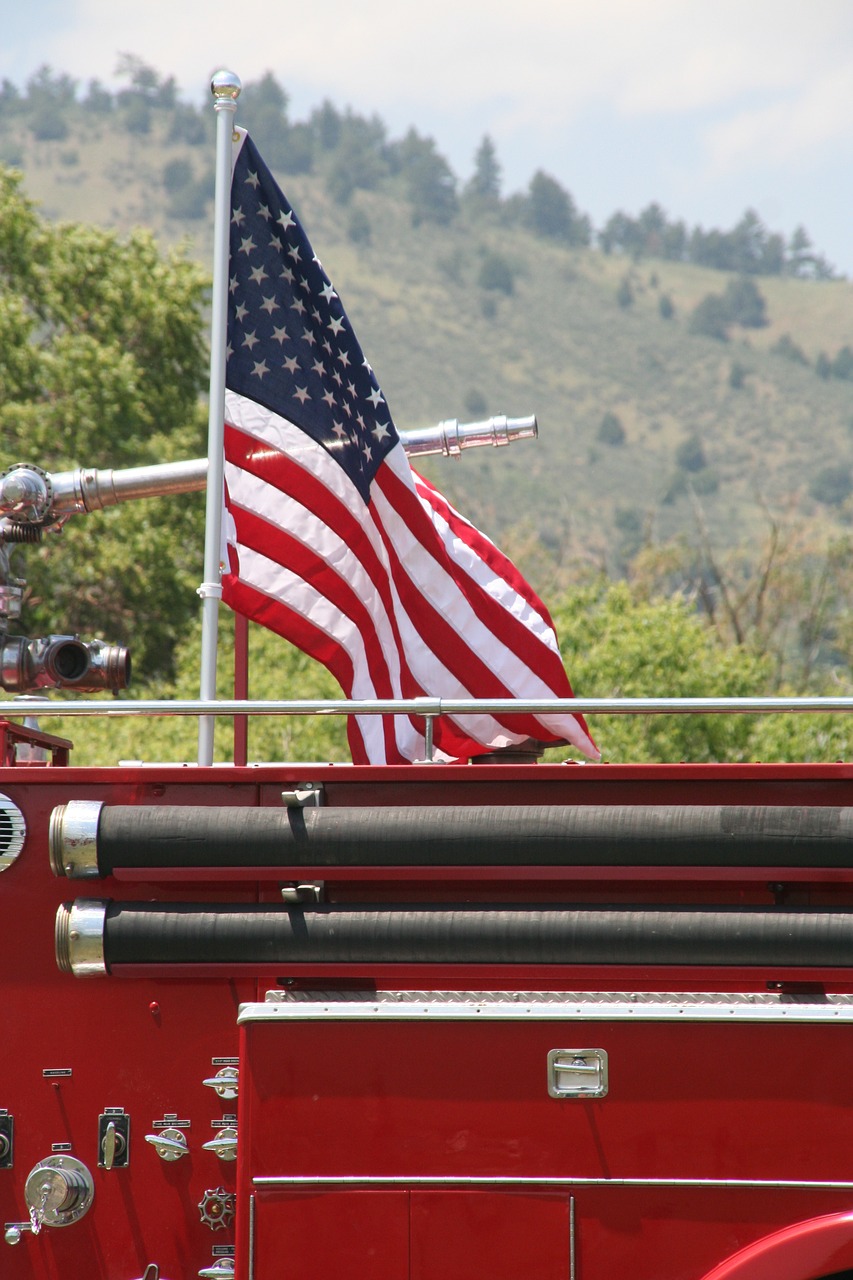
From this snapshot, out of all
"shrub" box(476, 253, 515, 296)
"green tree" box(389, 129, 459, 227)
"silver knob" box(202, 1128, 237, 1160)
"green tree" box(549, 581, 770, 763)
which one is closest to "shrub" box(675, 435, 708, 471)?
"shrub" box(476, 253, 515, 296)

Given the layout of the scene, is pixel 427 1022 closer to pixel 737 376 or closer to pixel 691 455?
pixel 691 455

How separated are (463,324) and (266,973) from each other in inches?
5256

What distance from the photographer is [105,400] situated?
26.0m

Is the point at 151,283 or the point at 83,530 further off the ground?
the point at 151,283

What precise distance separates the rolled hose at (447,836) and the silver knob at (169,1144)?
2.59ft

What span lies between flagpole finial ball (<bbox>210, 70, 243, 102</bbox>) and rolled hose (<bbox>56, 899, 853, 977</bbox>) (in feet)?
10.2

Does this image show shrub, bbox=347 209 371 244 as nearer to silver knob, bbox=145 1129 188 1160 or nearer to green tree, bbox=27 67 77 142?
green tree, bbox=27 67 77 142

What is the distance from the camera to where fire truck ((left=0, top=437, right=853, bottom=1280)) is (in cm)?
379

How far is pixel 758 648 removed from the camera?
33.4m

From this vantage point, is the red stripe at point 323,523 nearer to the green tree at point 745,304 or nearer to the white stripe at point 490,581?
the white stripe at point 490,581

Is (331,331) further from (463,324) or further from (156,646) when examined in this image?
(463,324)

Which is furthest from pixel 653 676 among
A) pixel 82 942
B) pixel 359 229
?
pixel 359 229

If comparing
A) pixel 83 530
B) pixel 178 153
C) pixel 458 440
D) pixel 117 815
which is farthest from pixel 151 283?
pixel 178 153

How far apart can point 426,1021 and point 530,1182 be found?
51 cm
